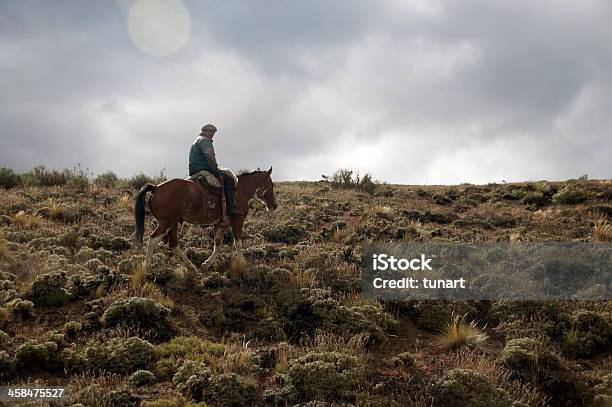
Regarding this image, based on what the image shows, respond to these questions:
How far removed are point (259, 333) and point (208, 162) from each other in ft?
16.3

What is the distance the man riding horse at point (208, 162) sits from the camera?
500 inches

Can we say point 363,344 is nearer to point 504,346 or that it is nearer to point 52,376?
point 504,346

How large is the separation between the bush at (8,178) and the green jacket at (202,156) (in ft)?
51.2

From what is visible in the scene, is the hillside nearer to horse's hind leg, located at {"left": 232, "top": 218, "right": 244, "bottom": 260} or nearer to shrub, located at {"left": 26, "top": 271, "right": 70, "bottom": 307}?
shrub, located at {"left": 26, "top": 271, "right": 70, "bottom": 307}

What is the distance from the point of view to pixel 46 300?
995cm

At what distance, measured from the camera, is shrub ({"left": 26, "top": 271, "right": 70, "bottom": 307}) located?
32.7 feet

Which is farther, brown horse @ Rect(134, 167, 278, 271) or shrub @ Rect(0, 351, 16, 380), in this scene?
brown horse @ Rect(134, 167, 278, 271)

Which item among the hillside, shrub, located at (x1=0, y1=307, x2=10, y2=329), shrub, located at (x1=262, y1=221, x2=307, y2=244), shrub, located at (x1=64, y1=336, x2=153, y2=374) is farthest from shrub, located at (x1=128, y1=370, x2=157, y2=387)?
shrub, located at (x1=262, y1=221, x2=307, y2=244)

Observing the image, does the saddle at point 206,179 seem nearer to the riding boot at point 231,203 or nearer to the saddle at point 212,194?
the saddle at point 212,194

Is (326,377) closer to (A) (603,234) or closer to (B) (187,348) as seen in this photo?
(B) (187,348)

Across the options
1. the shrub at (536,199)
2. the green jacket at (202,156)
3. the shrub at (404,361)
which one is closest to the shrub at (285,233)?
the green jacket at (202,156)

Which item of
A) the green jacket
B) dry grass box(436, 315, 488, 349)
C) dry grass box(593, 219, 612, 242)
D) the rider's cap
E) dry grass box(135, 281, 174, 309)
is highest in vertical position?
the rider's cap

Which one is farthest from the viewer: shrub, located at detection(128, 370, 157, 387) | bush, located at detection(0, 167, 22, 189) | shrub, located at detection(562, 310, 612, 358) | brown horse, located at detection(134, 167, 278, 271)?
bush, located at detection(0, 167, 22, 189)

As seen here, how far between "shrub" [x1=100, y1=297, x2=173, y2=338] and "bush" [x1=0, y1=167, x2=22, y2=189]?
18006 millimetres
